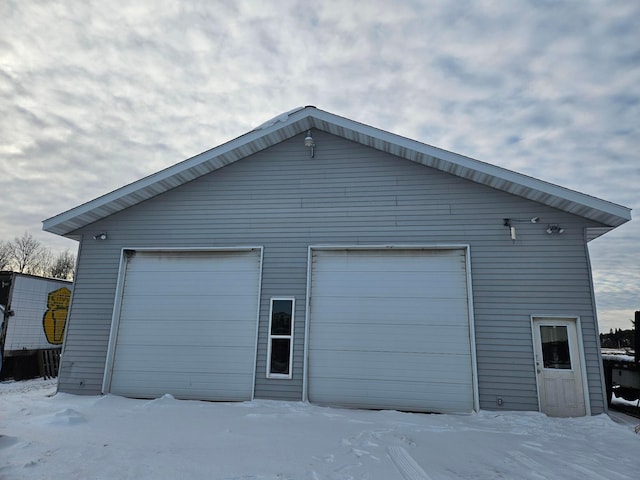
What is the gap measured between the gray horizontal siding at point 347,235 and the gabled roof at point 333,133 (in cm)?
20

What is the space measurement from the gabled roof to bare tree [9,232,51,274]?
121 feet

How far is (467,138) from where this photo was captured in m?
11.3

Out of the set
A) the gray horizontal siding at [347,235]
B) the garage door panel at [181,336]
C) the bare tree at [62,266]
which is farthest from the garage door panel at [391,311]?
the bare tree at [62,266]

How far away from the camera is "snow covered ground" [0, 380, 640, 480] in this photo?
3658 millimetres

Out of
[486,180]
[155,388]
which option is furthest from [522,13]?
[155,388]

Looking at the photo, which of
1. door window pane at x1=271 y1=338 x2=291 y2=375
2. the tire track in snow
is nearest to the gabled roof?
door window pane at x1=271 y1=338 x2=291 y2=375

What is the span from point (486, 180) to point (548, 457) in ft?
16.8

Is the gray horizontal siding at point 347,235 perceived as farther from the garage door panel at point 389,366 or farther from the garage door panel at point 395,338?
the garage door panel at point 389,366

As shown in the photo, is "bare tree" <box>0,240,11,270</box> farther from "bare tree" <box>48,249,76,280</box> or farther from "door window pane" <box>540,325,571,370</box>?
"door window pane" <box>540,325,571,370</box>

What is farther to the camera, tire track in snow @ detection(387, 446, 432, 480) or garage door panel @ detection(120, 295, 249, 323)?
garage door panel @ detection(120, 295, 249, 323)

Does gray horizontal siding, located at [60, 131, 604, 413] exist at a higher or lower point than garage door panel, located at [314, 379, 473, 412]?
higher

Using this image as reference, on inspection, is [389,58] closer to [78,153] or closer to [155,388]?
[155,388]

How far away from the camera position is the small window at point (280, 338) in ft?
24.2

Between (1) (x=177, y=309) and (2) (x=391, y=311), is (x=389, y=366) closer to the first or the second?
(2) (x=391, y=311)
